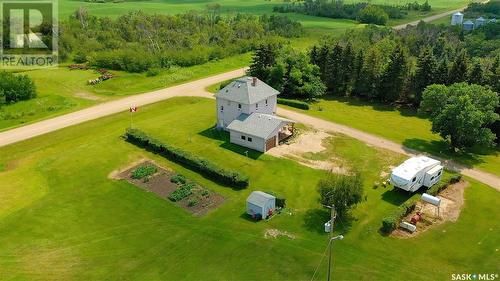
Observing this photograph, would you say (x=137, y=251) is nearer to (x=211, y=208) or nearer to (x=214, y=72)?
(x=211, y=208)

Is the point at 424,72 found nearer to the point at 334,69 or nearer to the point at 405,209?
the point at 334,69

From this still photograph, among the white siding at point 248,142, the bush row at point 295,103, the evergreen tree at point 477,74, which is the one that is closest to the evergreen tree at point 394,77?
the evergreen tree at point 477,74

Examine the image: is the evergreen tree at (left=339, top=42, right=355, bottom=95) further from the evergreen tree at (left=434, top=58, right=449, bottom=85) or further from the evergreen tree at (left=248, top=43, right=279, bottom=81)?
the evergreen tree at (left=434, top=58, right=449, bottom=85)

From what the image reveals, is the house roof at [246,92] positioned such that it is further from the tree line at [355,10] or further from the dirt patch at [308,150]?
the tree line at [355,10]

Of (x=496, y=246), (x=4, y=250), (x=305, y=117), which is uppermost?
(x=305, y=117)

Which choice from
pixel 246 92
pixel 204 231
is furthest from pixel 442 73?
pixel 204 231

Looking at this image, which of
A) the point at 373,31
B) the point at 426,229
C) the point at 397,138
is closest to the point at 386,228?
the point at 426,229
